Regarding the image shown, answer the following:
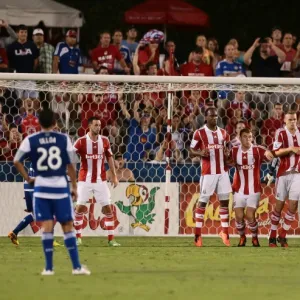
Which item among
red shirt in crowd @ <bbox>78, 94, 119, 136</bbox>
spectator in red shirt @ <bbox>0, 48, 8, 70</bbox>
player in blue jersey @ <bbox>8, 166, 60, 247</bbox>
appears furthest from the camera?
spectator in red shirt @ <bbox>0, 48, 8, 70</bbox>

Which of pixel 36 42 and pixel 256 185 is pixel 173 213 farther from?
pixel 36 42

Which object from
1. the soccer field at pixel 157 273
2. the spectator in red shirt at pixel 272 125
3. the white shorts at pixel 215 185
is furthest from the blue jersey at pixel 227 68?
the soccer field at pixel 157 273

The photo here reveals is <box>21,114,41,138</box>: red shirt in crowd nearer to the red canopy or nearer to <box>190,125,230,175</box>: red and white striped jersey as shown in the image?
<box>190,125,230,175</box>: red and white striped jersey

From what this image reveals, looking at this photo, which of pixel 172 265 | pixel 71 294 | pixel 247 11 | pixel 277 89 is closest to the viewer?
pixel 71 294

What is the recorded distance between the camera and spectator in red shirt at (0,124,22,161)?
2092cm

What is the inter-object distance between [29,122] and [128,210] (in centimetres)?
232

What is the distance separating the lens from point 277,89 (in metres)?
20.8

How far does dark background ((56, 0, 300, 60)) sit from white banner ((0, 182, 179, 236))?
884cm

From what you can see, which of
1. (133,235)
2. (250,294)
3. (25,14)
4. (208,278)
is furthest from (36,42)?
(250,294)

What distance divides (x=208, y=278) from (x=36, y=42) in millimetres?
11456

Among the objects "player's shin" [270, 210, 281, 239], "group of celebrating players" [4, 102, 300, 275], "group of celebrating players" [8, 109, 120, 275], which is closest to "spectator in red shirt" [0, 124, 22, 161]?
"group of celebrating players" [4, 102, 300, 275]

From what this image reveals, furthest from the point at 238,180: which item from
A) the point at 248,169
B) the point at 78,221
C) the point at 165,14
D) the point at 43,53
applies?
the point at 165,14

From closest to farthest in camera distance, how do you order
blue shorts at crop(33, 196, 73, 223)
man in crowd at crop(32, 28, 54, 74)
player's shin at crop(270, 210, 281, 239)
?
blue shorts at crop(33, 196, 73, 223)
player's shin at crop(270, 210, 281, 239)
man in crowd at crop(32, 28, 54, 74)

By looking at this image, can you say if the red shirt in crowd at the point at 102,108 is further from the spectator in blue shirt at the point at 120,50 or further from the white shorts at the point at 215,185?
Result: the white shorts at the point at 215,185
